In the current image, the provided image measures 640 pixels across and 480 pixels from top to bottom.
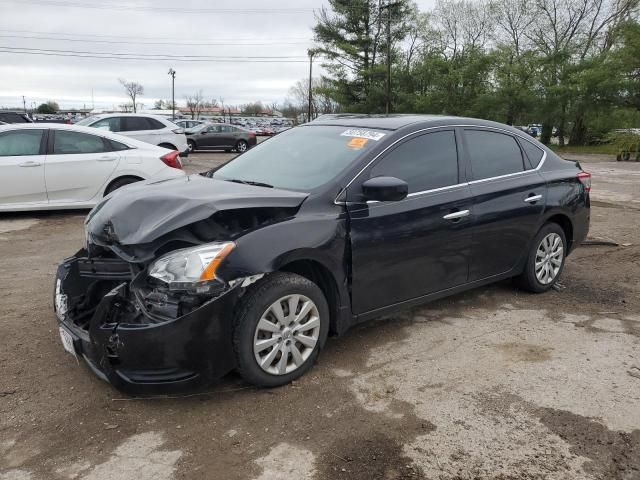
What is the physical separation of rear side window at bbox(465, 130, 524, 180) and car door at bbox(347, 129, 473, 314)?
0.22 meters

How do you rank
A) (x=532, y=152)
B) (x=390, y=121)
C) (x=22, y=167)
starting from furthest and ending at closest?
(x=22, y=167)
(x=532, y=152)
(x=390, y=121)

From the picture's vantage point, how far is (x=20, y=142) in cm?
812

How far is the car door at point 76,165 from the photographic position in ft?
26.8

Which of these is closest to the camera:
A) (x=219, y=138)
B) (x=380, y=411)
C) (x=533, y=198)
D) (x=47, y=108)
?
(x=380, y=411)

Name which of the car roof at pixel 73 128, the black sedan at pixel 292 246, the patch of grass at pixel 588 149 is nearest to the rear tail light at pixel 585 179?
the black sedan at pixel 292 246

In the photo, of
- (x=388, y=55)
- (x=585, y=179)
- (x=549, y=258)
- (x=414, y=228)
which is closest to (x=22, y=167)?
(x=414, y=228)

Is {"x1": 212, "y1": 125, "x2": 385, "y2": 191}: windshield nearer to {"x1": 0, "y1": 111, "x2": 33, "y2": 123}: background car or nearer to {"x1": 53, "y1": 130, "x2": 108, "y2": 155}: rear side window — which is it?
{"x1": 53, "y1": 130, "x2": 108, "y2": 155}: rear side window

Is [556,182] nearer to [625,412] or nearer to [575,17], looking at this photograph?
[625,412]

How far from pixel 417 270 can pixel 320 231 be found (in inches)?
36.6

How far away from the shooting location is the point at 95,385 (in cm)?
338

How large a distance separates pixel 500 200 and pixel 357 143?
1384mm

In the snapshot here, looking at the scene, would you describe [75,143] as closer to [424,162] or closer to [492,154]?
[424,162]

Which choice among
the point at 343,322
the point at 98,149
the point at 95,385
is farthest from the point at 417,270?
the point at 98,149

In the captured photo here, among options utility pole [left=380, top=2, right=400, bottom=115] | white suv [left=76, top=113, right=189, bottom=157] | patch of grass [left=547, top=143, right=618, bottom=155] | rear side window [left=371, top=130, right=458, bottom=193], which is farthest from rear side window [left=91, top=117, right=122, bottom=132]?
patch of grass [left=547, top=143, right=618, bottom=155]
